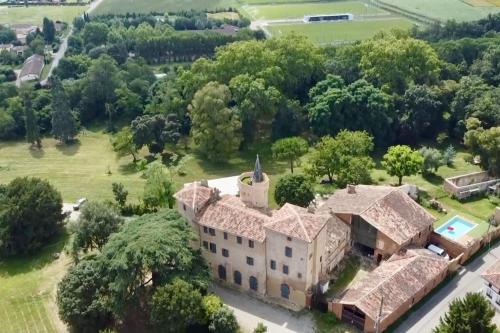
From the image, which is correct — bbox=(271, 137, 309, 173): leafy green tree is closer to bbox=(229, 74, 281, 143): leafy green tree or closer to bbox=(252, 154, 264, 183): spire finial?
bbox=(229, 74, 281, 143): leafy green tree

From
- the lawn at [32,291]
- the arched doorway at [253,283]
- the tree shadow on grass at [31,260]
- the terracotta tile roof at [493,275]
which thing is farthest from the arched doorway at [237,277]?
the terracotta tile roof at [493,275]

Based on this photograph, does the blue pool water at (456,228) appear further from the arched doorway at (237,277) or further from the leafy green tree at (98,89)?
the leafy green tree at (98,89)

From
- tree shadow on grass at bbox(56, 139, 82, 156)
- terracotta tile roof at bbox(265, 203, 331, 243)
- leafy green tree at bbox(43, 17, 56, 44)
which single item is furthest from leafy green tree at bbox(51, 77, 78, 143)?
leafy green tree at bbox(43, 17, 56, 44)

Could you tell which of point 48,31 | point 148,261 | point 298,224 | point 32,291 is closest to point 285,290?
point 298,224

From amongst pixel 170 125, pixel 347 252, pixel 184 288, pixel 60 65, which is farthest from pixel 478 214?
pixel 60 65

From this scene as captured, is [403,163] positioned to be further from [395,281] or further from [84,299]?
[84,299]

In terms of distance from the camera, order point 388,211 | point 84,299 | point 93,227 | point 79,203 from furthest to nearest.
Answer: point 79,203 → point 388,211 → point 93,227 → point 84,299

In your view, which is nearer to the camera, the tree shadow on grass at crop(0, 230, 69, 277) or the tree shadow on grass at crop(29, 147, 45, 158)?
the tree shadow on grass at crop(0, 230, 69, 277)
